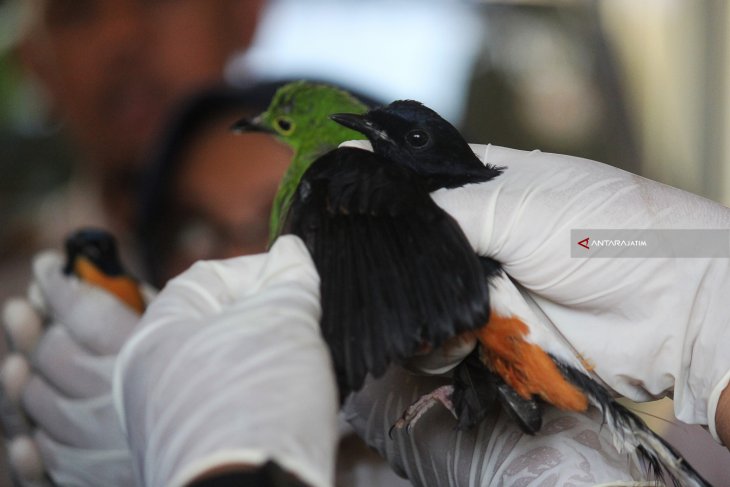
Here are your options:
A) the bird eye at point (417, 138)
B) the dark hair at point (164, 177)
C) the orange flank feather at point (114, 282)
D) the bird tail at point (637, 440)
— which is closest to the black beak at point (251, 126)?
the bird eye at point (417, 138)

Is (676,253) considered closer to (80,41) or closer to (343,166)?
(343,166)

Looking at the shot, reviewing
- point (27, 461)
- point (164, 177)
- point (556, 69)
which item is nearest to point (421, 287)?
point (556, 69)

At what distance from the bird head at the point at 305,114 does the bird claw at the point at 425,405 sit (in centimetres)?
15

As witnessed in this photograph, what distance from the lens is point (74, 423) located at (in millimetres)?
741

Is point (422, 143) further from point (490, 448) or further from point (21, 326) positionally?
point (21, 326)

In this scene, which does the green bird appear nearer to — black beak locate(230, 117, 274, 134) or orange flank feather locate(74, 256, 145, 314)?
black beak locate(230, 117, 274, 134)

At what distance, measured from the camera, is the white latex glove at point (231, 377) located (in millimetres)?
253

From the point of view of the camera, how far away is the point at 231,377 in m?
0.27

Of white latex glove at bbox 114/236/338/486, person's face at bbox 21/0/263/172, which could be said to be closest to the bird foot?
white latex glove at bbox 114/236/338/486

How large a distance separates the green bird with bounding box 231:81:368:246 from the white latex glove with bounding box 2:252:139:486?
34 cm

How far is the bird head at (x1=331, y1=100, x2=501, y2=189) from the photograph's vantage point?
36 cm

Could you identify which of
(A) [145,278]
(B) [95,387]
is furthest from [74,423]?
(A) [145,278]

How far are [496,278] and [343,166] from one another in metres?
0.10

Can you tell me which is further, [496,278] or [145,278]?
[145,278]
